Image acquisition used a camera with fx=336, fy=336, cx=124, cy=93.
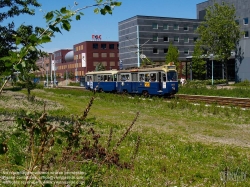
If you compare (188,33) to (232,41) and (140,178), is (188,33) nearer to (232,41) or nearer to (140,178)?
(232,41)

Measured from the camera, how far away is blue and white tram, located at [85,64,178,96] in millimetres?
32312

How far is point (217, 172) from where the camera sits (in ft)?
26.4

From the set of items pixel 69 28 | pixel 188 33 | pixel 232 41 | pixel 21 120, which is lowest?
pixel 21 120

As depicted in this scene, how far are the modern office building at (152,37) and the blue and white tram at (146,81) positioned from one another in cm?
4751

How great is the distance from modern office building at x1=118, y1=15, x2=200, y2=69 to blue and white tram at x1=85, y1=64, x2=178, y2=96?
156ft

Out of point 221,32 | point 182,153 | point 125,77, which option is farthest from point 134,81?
point 221,32

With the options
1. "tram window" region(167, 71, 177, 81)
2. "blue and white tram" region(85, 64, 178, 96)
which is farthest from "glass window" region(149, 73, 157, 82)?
"tram window" region(167, 71, 177, 81)

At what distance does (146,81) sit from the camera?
112 ft

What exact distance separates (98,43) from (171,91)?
9852 centimetres

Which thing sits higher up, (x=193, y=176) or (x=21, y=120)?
(x=21, y=120)

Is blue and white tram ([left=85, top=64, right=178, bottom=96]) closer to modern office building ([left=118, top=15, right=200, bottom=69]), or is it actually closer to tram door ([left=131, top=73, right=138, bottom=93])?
tram door ([left=131, top=73, right=138, bottom=93])

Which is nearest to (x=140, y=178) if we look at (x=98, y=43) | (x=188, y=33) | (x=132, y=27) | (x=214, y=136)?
(x=214, y=136)

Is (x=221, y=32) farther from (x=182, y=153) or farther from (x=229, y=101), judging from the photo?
→ (x=182, y=153)

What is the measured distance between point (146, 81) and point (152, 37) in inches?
2389
